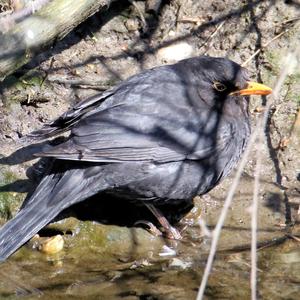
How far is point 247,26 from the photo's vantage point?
708 cm

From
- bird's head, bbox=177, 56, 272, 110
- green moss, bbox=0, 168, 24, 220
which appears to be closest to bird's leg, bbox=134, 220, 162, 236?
green moss, bbox=0, 168, 24, 220

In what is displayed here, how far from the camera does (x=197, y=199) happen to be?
6227mm

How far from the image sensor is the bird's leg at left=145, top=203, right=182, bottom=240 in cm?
587

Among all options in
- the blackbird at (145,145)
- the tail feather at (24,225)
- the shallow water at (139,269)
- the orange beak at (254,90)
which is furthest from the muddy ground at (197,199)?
the orange beak at (254,90)

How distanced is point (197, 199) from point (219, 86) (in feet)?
3.01

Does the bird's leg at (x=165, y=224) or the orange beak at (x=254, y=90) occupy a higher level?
the orange beak at (x=254, y=90)

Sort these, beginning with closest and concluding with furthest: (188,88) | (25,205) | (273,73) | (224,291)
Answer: (224,291) → (25,205) → (188,88) → (273,73)

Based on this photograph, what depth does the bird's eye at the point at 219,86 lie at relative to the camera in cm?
598

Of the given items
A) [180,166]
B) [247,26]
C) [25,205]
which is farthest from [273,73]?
[25,205]

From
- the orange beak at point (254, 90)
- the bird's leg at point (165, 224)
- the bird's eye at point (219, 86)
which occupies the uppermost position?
the bird's eye at point (219, 86)

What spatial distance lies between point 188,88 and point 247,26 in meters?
1.49

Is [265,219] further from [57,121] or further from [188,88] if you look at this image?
[57,121]

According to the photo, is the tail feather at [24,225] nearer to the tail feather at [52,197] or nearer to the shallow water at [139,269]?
the tail feather at [52,197]

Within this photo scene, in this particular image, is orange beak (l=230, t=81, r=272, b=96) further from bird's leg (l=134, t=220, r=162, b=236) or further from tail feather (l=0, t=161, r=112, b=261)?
tail feather (l=0, t=161, r=112, b=261)
